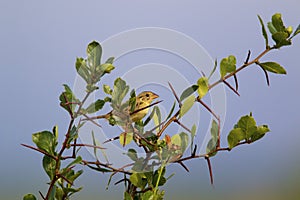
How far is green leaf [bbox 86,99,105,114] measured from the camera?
49cm

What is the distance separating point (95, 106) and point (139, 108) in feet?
0.16

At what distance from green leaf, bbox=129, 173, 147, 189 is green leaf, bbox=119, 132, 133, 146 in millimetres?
44

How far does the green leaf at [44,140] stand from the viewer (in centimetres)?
49

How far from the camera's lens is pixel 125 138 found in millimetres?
479

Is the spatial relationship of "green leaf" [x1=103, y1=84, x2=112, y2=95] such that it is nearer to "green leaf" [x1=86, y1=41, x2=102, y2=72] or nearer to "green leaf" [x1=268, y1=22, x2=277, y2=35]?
"green leaf" [x1=86, y1=41, x2=102, y2=72]

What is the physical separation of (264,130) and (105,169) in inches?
7.3

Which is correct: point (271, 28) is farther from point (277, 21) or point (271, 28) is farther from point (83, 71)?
point (83, 71)

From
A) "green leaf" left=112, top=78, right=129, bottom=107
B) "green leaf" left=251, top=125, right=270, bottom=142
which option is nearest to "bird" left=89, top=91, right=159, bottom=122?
"green leaf" left=112, top=78, right=129, bottom=107

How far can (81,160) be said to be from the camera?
0.48 meters

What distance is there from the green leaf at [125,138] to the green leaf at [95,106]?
0.04 metres

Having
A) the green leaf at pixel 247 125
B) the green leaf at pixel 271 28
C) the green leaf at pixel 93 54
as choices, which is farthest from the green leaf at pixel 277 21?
the green leaf at pixel 93 54

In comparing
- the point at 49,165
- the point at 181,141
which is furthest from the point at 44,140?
the point at 181,141

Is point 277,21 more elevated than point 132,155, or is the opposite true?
point 277,21

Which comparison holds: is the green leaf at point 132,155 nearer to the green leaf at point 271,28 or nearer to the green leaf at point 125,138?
the green leaf at point 125,138
